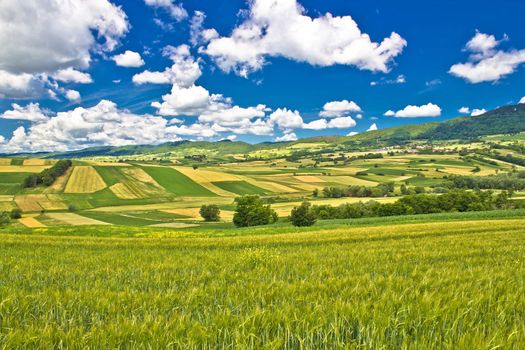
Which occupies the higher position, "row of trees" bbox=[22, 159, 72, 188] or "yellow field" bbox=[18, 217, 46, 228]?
"row of trees" bbox=[22, 159, 72, 188]

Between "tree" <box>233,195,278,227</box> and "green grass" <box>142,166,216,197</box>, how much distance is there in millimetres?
51516

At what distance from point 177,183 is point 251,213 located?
240ft

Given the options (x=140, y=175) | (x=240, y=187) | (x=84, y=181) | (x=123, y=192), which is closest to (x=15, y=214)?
(x=123, y=192)

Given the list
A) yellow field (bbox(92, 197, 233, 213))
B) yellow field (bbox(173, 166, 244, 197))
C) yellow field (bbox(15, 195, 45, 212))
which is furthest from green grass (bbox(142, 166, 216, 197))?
Result: yellow field (bbox(15, 195, 45, 212))

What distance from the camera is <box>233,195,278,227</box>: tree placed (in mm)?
82375

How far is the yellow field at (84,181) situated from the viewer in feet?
405

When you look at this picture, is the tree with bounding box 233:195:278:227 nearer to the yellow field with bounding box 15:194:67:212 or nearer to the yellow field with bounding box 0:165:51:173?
the yellow field with bounding box 15:194:67:212

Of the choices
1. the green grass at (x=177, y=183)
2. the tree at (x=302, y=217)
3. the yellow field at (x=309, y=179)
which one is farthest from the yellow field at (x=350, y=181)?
the tree at (x=302, y=217)

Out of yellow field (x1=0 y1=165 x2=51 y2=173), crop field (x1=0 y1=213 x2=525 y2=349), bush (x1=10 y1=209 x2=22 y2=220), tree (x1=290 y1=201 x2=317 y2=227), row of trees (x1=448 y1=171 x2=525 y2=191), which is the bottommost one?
row of trees (x1=448 y1=171 x2=525 y2=191)

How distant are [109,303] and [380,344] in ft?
12.8

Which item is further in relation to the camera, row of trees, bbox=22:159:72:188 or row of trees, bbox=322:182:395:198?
row of trees, bbox=322:182:395:198

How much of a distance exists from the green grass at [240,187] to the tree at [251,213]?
51406 mm

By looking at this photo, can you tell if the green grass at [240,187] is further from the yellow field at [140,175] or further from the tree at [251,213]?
the tree at [251,213]

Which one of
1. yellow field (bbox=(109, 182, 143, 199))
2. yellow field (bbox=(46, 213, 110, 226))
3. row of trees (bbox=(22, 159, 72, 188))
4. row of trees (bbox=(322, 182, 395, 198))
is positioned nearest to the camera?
yellow field (bbox=(46, 213, 110, 226))
